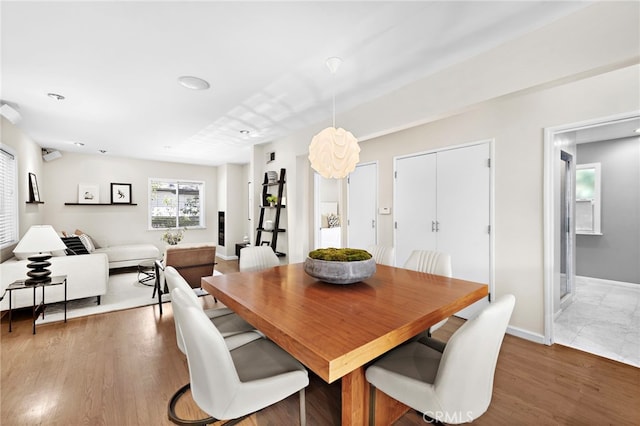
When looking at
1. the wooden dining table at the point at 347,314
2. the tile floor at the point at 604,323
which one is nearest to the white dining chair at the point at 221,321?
the wooden dining table at the point at 347,314

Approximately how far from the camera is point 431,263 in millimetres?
2482

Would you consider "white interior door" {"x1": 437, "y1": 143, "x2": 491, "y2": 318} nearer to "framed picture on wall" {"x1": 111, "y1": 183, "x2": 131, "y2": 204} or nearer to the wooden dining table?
the wooden dining table

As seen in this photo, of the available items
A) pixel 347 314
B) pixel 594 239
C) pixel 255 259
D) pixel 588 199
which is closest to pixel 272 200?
pixel 255 259

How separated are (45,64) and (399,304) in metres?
3.44

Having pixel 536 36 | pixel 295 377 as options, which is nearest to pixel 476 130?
pixel 536 36

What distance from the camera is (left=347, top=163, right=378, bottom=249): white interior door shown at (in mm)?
4215

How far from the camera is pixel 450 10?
5.94ft

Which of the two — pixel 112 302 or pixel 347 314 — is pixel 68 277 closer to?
pixel 112 302

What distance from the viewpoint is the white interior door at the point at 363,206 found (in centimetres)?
421

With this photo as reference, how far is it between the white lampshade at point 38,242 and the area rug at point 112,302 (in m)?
0.92

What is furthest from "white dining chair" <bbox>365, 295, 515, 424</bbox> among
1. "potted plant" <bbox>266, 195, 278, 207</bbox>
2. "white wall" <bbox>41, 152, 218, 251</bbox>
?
"white wall" <bbox>41, 152, 218, 251</bbox>

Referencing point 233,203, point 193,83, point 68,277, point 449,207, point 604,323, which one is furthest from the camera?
point 233,203

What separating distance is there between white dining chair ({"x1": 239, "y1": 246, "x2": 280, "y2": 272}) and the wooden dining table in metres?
0.56

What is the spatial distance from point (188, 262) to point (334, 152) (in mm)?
2564
